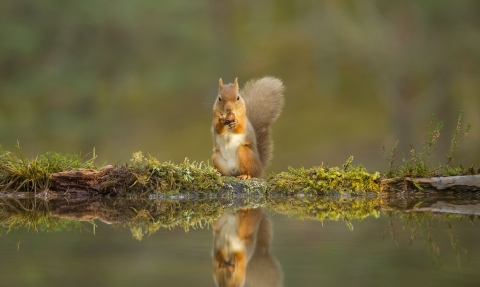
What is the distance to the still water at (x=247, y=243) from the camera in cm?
260

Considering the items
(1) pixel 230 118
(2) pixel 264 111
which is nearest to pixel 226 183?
(1) pixel 230 118

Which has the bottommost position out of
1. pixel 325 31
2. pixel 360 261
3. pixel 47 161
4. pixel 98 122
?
pixel 360 261

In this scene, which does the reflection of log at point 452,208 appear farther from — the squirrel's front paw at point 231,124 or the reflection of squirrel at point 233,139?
the squirrel's front paw at point 231,124

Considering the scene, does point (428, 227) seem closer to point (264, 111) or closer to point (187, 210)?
point (187, 210)

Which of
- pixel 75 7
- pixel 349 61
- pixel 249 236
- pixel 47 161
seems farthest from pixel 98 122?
pixel 249 236

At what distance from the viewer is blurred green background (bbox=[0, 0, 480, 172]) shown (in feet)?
61.1

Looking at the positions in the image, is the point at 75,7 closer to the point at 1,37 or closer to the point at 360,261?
the point at 1,37

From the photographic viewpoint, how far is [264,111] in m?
6.68

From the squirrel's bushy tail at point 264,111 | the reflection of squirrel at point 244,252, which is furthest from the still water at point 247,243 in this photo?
the squirrel's bushy tail at point 264,111

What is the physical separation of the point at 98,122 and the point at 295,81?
7766 millimetres

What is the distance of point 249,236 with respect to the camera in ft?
11.7

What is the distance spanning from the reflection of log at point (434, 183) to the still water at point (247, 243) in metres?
0.30

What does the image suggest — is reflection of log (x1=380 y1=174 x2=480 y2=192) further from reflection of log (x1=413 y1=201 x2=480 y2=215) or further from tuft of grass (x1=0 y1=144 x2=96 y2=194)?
tuft of grass (x1=0 y1=144 x2=96 y2=194)

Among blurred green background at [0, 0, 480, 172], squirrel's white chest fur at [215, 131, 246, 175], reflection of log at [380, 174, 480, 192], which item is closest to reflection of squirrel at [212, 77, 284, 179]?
squirrel's white chest fur at [215, 131, 246, 175]
